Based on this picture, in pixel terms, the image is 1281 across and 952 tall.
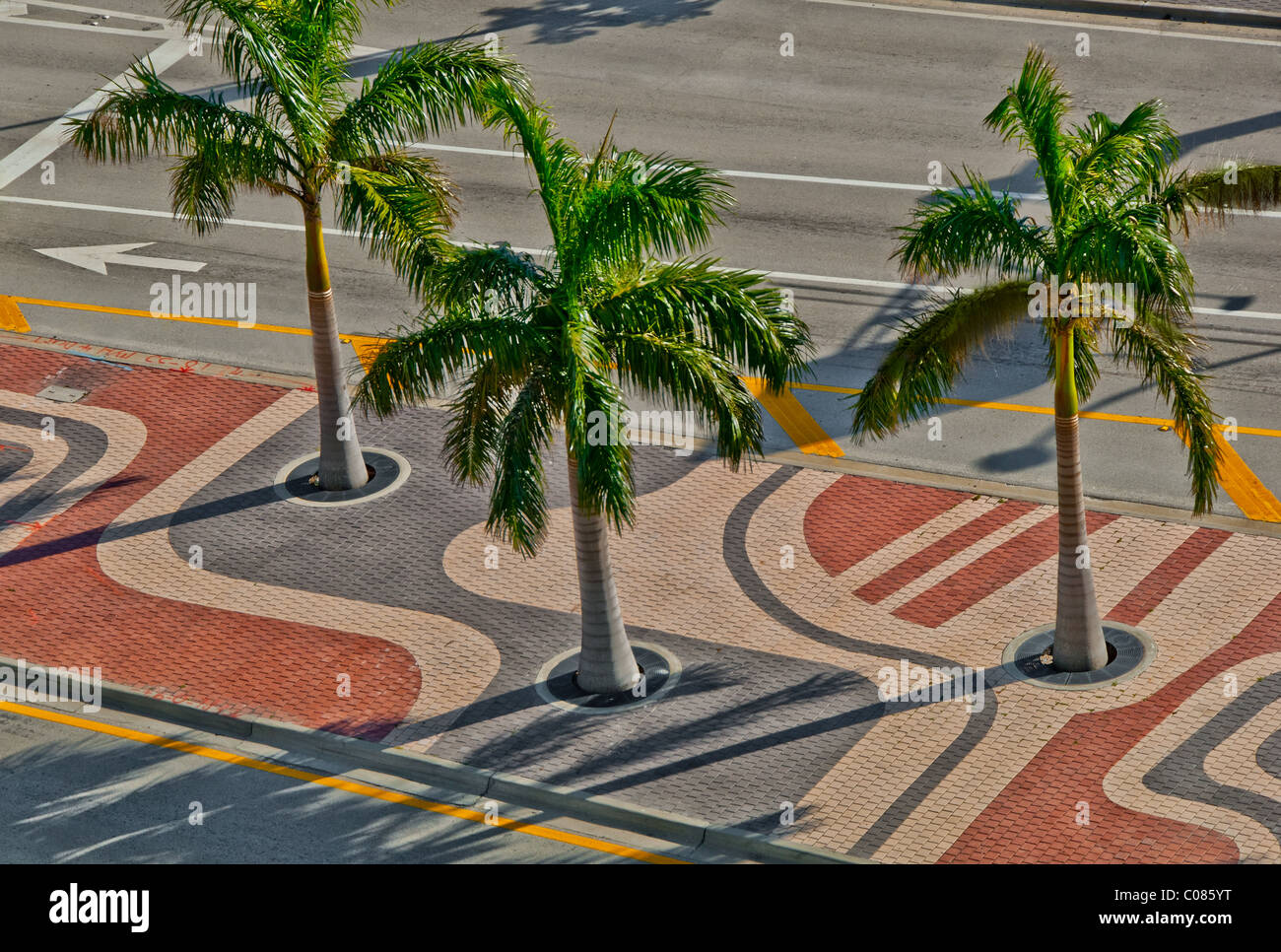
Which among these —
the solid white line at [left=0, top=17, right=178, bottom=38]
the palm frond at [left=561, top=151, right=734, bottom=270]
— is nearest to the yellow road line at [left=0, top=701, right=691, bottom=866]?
the palm frond at [left=561, top=151, right=734, bottom=270]

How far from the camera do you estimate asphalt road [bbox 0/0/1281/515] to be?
2289 cm

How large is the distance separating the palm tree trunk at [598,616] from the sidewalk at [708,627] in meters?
0.45

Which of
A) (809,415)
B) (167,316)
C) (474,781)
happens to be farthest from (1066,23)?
(474,781)

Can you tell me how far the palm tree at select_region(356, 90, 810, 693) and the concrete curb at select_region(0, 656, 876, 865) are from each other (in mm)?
2622

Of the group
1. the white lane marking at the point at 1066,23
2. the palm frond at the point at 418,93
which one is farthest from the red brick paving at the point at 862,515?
the white lane marking at the point at 1066,23

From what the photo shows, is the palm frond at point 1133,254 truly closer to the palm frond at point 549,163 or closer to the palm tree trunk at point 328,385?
the palm frond at point 549,163

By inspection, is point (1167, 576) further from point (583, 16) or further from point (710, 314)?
point (583, 16)

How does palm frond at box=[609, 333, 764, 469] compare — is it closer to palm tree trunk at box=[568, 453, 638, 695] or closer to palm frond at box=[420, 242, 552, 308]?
palm frond at box=[420, 242, 552, 308]

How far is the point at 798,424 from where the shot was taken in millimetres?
22734

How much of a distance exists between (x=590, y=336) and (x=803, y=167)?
564 inches

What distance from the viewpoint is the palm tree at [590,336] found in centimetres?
1505

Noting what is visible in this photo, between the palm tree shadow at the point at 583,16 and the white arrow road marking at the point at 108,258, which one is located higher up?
A: the palm tree shadow at the point at 583,16

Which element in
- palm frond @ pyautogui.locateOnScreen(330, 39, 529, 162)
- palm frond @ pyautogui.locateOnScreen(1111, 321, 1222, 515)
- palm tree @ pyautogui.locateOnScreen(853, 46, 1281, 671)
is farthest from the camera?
palm frond @ pyautogui.locateOnScreen(330, 39, 529, 162)

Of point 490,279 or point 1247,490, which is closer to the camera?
point 490,279
